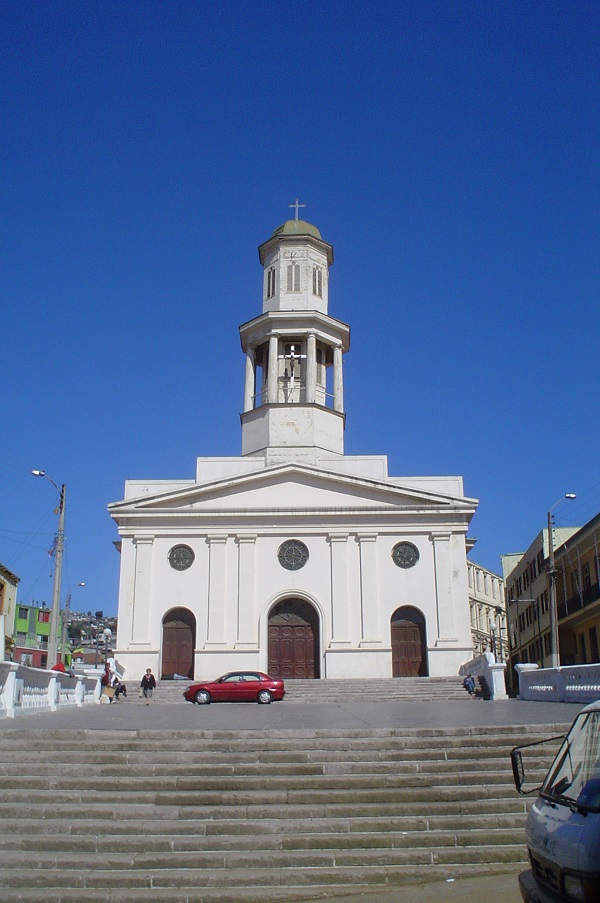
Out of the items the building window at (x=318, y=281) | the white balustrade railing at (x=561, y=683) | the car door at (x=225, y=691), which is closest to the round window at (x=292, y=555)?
the car door at (x=225, y=691)

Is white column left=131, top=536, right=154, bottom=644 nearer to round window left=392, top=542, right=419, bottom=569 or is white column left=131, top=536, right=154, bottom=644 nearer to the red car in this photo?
the red car

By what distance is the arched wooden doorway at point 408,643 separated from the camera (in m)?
31.9

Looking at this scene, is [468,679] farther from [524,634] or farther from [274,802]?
[524,634]

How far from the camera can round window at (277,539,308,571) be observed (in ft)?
108

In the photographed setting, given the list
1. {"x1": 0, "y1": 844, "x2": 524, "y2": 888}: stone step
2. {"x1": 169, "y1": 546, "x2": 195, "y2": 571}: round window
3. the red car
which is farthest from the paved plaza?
{"x1": 169, "y1": 546, "x2": 195, "y2": 571}: round window

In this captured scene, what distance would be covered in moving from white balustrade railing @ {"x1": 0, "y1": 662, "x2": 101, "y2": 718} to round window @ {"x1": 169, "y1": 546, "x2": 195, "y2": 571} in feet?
22.4

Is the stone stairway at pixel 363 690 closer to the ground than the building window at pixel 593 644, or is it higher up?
closer to the ground

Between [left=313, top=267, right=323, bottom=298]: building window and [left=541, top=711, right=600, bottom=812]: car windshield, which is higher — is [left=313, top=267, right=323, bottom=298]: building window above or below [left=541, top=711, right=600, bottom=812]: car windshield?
above

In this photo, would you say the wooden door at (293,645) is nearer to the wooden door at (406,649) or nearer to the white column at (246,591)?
the white column at (246,591)

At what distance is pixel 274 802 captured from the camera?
9.51 m

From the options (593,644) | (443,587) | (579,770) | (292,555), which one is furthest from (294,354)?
(579,770)

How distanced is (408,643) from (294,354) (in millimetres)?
13257

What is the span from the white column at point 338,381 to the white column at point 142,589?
9630 mm

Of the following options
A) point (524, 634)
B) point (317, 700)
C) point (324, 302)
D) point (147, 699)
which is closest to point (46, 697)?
point (147, 699)
